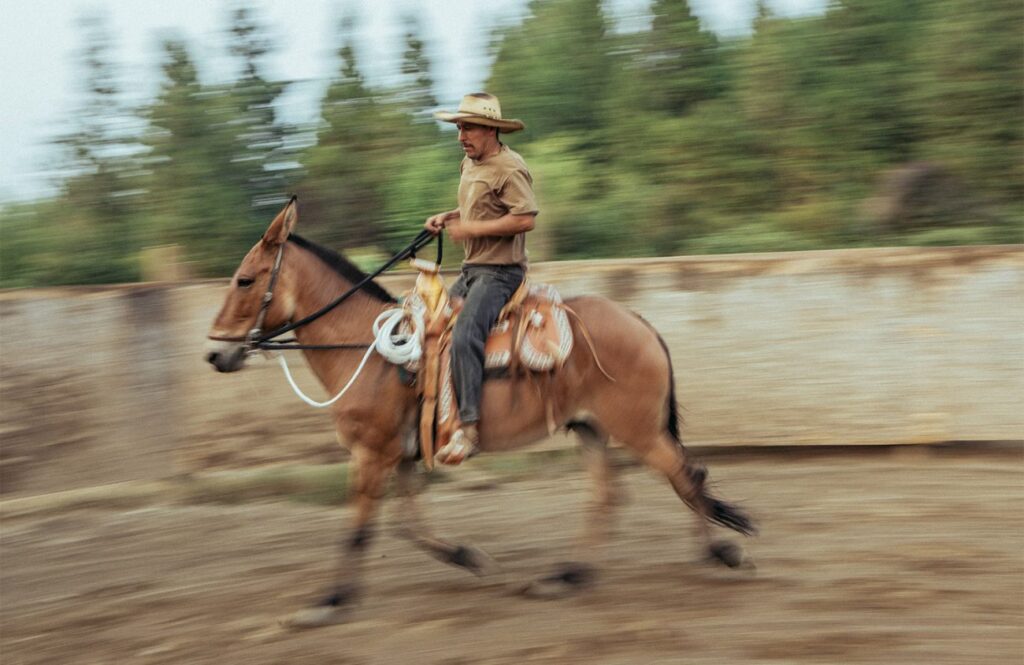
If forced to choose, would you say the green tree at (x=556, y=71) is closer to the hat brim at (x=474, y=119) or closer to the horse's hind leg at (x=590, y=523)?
the hat brim at (x=474, y=119)

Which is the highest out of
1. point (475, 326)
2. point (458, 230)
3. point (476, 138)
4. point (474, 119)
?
point (474, 119)

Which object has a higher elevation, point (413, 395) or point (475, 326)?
point (475, 326)

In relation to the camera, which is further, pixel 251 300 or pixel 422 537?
pixel 422 537

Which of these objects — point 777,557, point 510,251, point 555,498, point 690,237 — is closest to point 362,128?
point 690,237

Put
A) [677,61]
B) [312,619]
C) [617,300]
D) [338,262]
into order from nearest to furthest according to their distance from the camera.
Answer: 1. [312,619]
2. [338,262]
3. [617,300]
4. [677,61]

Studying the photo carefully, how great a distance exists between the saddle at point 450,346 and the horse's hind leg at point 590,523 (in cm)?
46

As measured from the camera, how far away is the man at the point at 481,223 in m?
6.34

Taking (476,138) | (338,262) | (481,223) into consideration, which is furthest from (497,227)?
(338,262)

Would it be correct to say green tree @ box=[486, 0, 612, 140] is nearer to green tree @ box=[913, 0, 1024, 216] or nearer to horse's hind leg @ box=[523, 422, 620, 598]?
green tree @ box=[913, 0, 1024, 216]

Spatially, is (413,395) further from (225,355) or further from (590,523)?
(590,523)

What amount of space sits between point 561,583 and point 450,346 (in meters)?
1.57

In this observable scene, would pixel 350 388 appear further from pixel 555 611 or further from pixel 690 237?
pixel 690 237

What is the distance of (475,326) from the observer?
6.42m

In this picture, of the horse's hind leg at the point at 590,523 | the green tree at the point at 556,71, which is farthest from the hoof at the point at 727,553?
the green tree at the point at 556,71
